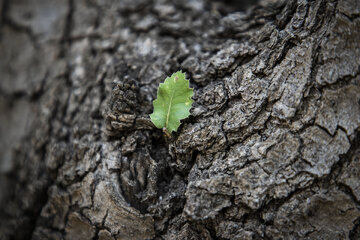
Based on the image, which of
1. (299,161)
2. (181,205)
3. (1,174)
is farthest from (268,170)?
(1,174)

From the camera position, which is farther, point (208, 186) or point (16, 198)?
point (16, 198)

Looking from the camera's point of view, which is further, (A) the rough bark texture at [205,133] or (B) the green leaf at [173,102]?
(B) the green leaf at [173,102]

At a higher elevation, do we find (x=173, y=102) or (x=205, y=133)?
(x=173, y=102)

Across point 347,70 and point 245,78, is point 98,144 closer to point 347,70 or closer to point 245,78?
point 245,78
